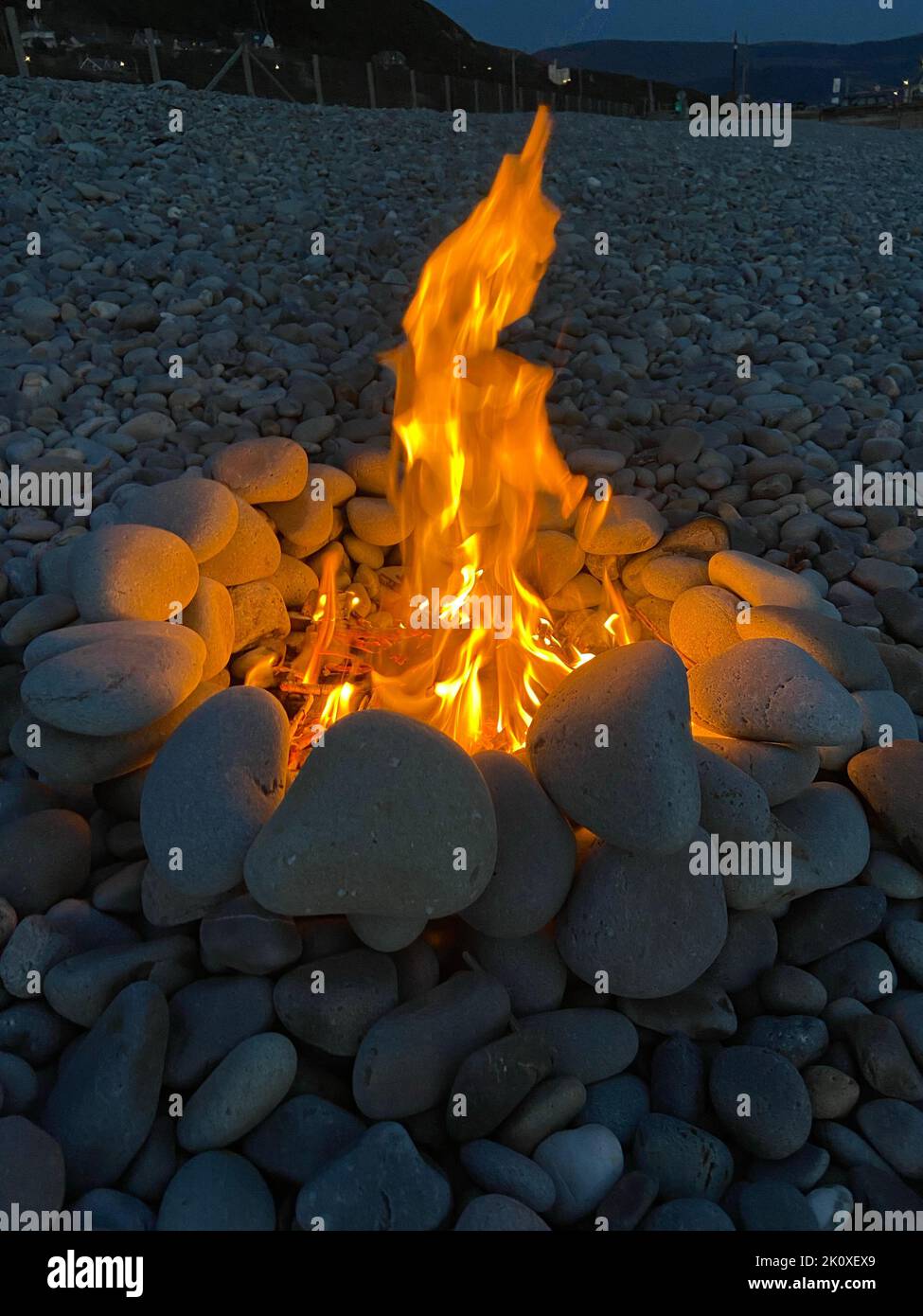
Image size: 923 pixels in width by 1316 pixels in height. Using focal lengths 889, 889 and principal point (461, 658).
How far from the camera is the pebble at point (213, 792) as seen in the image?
7.17 ft

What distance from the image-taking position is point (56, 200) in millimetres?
6277

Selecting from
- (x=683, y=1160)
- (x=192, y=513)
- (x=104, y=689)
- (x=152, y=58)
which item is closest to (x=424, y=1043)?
(x=683, y=1160)

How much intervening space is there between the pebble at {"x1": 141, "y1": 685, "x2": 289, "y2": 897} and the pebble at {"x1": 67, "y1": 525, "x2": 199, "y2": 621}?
59 cm

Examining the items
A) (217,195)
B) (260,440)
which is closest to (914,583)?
(260,440)

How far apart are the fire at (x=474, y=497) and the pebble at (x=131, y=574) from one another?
56cm

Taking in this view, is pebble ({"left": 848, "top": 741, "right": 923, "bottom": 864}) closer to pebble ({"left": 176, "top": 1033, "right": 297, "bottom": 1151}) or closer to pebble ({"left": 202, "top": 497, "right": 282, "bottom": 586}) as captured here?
pebble ({"left": 176, "top": 1033, "right": 297, "bottom": 1151})

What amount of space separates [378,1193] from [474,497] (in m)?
2.46

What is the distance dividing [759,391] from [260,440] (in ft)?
8.99

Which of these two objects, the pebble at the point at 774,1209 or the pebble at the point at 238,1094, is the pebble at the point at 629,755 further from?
the pebble at the point at 238,1094

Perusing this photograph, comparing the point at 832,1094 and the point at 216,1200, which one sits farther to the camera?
the point at 832,1094

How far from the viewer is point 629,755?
222 centimetres

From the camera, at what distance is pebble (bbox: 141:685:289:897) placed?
2186 millimetres

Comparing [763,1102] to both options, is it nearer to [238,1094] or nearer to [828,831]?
[828,831]

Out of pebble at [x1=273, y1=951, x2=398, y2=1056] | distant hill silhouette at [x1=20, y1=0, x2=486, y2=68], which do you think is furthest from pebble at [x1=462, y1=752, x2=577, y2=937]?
distant hill silhouette at [x1=20, y1=0, x2=486, y2=68]
